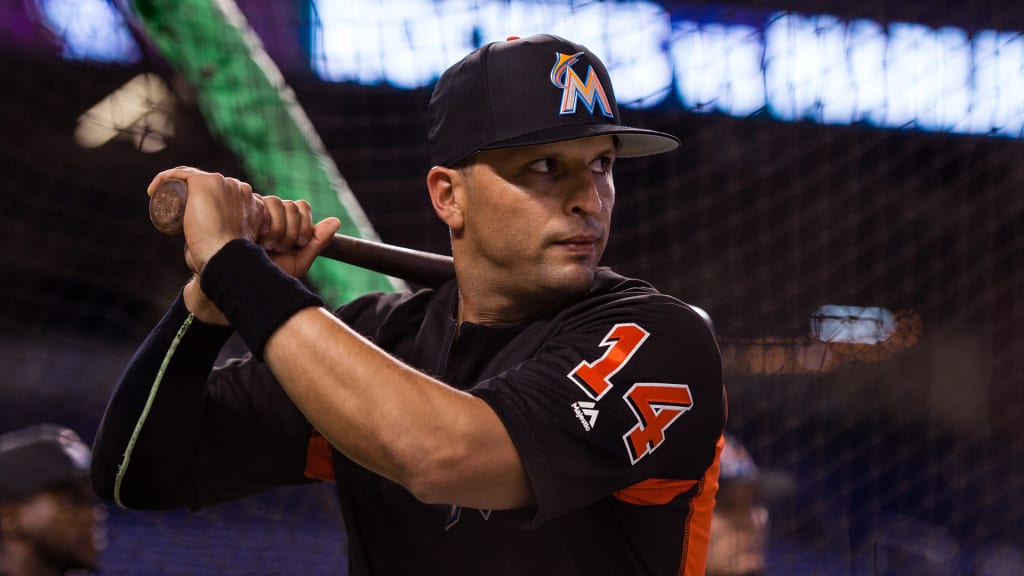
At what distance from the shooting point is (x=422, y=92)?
6574mm

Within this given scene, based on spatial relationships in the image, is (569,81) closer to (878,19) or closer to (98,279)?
(878,19)

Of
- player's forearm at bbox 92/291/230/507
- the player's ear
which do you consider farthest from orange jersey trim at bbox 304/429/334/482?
the player's ear

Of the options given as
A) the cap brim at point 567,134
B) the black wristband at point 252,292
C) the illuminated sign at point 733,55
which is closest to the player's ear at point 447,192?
the cap brim at point 567,134

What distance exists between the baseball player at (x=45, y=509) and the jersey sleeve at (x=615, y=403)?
1851 millimetres

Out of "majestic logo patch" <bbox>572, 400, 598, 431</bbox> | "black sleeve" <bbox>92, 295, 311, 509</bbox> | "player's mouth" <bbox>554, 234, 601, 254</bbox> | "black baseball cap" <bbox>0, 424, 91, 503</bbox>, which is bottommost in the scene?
"black baseball cap" <bbox>0, 424, 91, 503</bbox>

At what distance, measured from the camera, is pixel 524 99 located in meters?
Answer: 1.53

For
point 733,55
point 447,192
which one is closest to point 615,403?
point 447,192

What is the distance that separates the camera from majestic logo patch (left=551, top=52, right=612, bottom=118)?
5.04 ft

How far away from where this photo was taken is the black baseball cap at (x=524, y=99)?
1.53 metres

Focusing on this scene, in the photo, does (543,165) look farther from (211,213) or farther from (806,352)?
(806,352)

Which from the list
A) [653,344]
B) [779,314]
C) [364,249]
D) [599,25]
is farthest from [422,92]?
[653,344]

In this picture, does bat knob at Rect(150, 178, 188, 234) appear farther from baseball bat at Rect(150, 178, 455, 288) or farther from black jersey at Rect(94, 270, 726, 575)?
baseball bat at Rect(150, 178, 455, 288)

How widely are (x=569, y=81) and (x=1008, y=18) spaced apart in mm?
5524

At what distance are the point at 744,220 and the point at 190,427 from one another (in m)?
7.24
